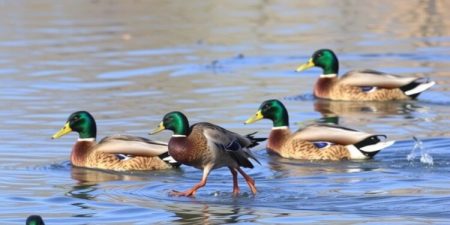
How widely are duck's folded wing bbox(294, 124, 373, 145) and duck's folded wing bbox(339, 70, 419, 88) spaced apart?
169 inches

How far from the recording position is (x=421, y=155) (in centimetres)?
1382

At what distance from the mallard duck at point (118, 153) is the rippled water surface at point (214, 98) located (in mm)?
216

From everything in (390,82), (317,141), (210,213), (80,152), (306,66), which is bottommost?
(210,213)

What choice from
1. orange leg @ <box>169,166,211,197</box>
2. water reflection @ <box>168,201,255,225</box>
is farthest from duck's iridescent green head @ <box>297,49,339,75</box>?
water reflection @ <box>168,201,255,225</box>

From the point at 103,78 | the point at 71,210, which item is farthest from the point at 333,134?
the point at 103,78

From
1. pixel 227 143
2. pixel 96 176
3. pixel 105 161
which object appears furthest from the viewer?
pixel 105 161

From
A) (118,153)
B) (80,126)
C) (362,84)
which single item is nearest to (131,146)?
(118,153)

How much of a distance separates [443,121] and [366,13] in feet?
46.7

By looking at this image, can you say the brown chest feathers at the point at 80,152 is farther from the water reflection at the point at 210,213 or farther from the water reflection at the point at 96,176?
the water reflection at the point at 210,213

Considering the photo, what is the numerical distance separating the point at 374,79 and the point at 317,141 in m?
4.63

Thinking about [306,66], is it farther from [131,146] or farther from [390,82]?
[131,146]

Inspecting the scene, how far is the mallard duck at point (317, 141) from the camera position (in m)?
14.1

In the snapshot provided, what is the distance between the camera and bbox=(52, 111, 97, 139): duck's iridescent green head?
14453mm

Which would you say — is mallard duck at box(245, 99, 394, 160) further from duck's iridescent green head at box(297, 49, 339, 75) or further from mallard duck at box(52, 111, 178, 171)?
duck's iridescent green head at box(297, 49, 339, 75)
